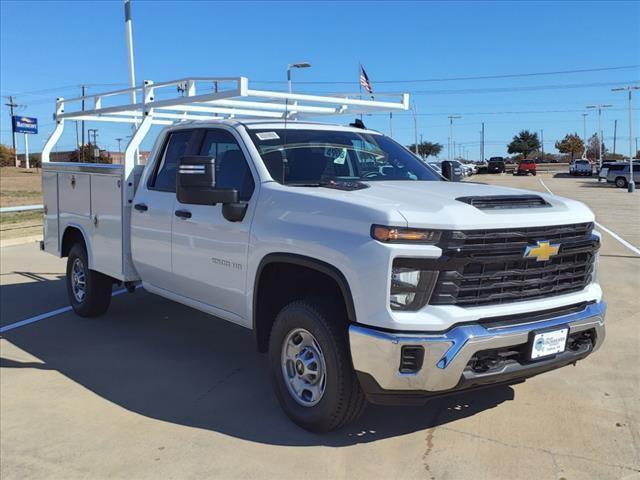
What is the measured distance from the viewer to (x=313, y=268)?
12.1 feet

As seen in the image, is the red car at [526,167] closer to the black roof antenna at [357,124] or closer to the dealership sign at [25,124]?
the dealership sign at [25,124]

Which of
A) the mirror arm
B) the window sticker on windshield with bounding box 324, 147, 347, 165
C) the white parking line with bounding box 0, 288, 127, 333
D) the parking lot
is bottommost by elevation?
the parking lot

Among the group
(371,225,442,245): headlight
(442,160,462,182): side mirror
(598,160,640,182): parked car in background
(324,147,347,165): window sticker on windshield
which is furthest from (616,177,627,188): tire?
(371,225,442,245): headlight

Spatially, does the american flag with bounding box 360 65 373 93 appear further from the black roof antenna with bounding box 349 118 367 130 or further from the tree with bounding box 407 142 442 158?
the tree with bounding box 407 142 442 158

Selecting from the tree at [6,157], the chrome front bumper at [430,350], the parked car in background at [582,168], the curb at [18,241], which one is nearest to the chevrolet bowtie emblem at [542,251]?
the chrome front bumper at [430,350]

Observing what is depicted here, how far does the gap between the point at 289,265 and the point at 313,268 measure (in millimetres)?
428

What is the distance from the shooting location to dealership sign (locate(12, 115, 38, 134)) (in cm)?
7331

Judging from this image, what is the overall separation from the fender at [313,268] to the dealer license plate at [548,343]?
1064mm

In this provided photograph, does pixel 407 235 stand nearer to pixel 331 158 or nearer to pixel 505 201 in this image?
pixel 505 201

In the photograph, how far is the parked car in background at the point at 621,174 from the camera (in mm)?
43312

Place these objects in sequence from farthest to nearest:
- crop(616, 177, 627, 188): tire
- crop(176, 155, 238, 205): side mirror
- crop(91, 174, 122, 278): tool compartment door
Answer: crop(616, 177, 627, 188): tire, crop(91, 174, 122, 278): tool compartment door, crop(176, 155, 238, 205): side mirror

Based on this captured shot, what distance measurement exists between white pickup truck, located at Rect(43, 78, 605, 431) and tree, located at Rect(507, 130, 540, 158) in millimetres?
116489

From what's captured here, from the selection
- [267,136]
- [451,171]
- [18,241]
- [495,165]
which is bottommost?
[18,241]

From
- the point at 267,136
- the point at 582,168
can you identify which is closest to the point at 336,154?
the point at 267,136
